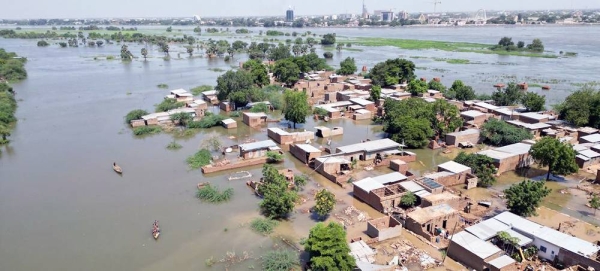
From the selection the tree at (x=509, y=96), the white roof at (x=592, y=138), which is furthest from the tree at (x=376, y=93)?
the white roof at (x=592, y=138)

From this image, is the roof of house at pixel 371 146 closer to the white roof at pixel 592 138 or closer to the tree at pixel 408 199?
the tree at pixel 408 199

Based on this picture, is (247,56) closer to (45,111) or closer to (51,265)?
(45,111)

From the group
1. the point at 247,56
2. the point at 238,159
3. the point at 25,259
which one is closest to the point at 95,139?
the point at 238,159

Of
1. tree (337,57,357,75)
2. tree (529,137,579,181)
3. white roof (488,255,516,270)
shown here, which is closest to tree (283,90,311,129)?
tree (529,137,579,181)

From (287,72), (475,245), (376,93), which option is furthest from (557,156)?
(287,72)

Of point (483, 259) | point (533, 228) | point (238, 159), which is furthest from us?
Answer: point (238, 159)

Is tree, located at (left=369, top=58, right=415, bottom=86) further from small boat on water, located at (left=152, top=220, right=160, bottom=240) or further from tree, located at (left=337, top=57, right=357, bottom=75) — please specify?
small boat on water, located at (left=152, top=220, right=160, bottom=240)
